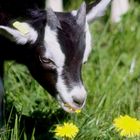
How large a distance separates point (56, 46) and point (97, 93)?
47.1 inches

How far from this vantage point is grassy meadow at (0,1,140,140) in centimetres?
394

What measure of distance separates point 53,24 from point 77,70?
0.27 metres

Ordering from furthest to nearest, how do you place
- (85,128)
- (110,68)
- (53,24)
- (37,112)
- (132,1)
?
(132,1), (110,68), (37,112), (85,128), (53,24)

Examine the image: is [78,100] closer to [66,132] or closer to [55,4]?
[66,132]

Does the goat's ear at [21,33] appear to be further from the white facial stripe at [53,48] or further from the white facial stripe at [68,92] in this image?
the white facial stripe at [68,92]

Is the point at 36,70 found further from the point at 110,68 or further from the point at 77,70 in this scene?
the point at 110,68

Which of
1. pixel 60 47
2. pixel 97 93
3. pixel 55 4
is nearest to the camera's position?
pixel 60 47

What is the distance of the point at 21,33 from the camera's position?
143 inches

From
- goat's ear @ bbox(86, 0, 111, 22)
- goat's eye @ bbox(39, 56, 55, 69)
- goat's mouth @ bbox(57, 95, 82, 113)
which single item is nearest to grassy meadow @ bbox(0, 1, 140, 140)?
goat's mouth @ bbox(57, 95, 82, 113)

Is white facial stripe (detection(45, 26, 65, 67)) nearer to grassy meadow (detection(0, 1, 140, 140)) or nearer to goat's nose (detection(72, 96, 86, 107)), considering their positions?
goat's nose (detection(72, 96, 86, 107))

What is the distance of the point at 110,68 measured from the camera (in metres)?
5.20

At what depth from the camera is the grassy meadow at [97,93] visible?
3.94 metres

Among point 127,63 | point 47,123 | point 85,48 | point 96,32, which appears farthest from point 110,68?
point 85,48

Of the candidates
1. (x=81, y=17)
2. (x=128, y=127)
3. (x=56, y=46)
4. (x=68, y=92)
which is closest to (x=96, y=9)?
(x=81, y=17)
